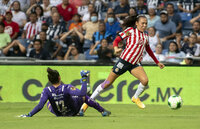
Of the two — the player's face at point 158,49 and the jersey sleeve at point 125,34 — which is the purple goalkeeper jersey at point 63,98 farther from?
the player's face at point 158,49

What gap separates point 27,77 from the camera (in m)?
15.7

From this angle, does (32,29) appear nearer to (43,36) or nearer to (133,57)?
(43,36)

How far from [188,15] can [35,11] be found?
577 cm

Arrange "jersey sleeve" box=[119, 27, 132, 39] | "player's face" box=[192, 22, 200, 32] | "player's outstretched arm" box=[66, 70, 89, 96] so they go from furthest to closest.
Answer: "player's face" box=[192, 22, 200, 32] → "jersey sleeve" box=[119, 27, 132, 39] → "player's outstretched arm" box=[66, 70, 89, 96]

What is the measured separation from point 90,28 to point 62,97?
864 cm

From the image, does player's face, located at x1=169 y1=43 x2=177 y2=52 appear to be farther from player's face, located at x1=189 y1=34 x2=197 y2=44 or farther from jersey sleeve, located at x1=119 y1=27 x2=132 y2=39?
jersey sleeve, located at x1=119 y1=27 x2=132 y2=39

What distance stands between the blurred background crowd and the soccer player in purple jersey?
5.74 meters

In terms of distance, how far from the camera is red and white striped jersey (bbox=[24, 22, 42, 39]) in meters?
18.9

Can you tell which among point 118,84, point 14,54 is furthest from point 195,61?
point 14,54

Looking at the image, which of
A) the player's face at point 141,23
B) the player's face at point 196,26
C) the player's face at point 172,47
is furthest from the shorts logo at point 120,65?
the player's face at point 196,26

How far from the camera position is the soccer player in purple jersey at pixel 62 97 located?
31.4 feet

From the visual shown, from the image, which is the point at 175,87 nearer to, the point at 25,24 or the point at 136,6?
the point at 136,6

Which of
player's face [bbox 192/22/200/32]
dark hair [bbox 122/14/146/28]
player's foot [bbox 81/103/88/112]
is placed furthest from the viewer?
player's face [bbox 192/22/200/32]

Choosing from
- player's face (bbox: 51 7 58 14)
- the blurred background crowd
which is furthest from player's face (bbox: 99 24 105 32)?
player's face (bbox: 51 7 58 14)
